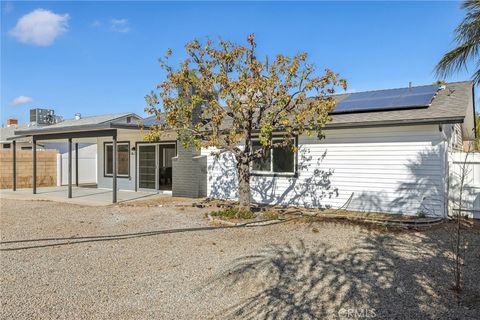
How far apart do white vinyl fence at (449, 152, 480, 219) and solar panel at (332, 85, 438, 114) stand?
5.48 ft

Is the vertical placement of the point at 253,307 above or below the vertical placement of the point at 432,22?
below

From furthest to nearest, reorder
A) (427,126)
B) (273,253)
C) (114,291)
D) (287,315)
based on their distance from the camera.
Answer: (427,126), (273,253), (114,291), (287,315)

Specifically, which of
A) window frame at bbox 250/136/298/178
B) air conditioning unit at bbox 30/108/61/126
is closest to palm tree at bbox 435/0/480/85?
window frame at bbox 250/136/298/178

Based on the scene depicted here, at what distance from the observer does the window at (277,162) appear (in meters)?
11.4

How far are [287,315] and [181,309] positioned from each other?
3.79ft

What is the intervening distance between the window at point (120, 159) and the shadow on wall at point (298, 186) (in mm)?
6106

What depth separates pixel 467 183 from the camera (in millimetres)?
9180

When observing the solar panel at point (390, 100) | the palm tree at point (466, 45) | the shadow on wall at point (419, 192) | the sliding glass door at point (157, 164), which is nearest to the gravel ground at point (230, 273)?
the shadow on wall at point (419, 192)

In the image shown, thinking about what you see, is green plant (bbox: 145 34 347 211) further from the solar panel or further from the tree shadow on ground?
the tree shadow on ground

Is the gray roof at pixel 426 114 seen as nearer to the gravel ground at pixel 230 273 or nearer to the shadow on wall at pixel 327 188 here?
the shadow on wall at pixel 327 188

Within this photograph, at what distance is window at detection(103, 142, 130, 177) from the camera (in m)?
16.8

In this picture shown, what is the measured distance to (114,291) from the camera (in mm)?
4516

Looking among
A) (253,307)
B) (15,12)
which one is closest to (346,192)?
(253,307)

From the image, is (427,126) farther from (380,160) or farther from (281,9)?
(281,9)
